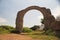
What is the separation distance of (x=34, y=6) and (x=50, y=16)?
8.56ft

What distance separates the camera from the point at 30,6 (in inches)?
910

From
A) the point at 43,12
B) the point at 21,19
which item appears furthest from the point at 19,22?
the point at 43,12

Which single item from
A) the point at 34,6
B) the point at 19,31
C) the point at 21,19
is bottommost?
the point at 19,31

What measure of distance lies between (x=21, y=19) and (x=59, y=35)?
1043 cm

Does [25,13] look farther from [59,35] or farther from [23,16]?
[59,35]

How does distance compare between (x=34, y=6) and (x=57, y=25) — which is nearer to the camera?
(x=57, y=25)

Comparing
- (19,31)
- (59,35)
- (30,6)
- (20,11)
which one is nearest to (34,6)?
(30,6)

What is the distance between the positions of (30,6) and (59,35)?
10328 millimetres

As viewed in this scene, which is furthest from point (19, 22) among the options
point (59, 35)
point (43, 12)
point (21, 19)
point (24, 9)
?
point (59, 35)

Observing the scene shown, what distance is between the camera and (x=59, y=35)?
13.5 metres

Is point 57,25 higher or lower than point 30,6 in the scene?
lower

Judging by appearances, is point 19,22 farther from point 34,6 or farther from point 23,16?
point 34,6

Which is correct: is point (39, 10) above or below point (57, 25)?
above

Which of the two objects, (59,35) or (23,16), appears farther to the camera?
(23,16)
